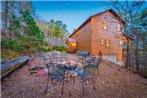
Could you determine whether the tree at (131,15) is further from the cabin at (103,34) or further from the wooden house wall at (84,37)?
the wooden house wall at (84,37)

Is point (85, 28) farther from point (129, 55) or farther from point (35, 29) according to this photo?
point (129, 55)

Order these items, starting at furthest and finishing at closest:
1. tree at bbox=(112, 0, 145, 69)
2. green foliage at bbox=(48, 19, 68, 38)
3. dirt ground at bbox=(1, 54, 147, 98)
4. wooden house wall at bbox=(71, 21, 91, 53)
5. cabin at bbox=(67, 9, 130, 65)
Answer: green foliage at bbox=(48, 19, 68, 38) < wooden house wall at bbox=(71, 21, 91, 53) < cabin at bbox=(67, 9, 130, 65) < tree at bbox=(112, 0, 145, 69) < dirt ground at bbox=(1, 54, 147, 98)

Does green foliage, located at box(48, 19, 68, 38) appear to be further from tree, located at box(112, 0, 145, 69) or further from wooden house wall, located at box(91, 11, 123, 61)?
tree, located at box(112, 0, 145, 69)

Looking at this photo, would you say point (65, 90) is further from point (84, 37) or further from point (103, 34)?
point (84, 37)

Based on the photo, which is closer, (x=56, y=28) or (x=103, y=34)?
(x=103, y=34)

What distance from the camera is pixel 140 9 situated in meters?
A: 9.64

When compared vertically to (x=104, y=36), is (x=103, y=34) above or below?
above

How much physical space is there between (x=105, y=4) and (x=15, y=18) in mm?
7152

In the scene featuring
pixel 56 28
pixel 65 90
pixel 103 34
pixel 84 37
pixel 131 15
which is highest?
pixel 56 28

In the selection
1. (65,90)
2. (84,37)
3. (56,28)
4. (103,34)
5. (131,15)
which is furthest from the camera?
(56,28)

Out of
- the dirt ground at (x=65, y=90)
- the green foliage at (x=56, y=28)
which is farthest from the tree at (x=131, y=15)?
the green foliage at (x=56, y=28)

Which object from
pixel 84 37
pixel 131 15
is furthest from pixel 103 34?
pixel 131 15

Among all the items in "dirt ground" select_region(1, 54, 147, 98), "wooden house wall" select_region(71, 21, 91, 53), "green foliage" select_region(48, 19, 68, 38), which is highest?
"green foliage" select_region(48, 19, 68, 38)

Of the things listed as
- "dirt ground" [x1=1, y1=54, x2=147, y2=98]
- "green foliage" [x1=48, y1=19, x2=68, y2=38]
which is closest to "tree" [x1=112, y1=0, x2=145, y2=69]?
"dirt ground" [x1=1, y1=54, x2=147, y2=98]
